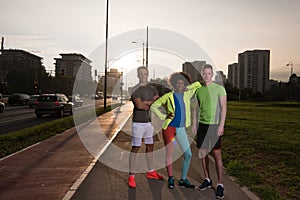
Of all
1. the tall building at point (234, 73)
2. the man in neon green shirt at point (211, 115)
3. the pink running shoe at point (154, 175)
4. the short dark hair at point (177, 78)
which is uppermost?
the tall building at point (234, 73)

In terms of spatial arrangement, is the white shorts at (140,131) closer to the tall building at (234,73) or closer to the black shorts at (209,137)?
the black shorts at (209,137)

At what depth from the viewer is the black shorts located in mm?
5918

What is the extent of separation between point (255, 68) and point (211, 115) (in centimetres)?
12110

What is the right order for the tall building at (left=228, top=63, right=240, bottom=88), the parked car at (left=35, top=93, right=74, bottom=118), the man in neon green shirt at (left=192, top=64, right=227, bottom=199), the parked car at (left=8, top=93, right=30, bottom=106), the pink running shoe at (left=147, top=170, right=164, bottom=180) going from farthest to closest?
the tall building at (left=228, top=63, right=240, bottom=88)
the parked car at (left=8, top=93, right=30, bottom=106)
the parked car at (left=35, top=93, right=74, bottom=118)
the pink running shoe at (left=147, top=170, right=164, bottom=180)
the man in neon green shirt at (left=192, top=64, right=227, bottom=199)

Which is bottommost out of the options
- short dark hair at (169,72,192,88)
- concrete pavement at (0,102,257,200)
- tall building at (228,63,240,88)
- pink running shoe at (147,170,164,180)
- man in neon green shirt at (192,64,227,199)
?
concrete pavement at (0,102,257,200)

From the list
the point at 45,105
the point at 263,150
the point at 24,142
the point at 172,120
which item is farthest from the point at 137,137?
the point at 45,105

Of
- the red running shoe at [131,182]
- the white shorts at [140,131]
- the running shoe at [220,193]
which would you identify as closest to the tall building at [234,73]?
the white shorts at [140,131]

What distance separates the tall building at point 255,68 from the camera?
4737 inches

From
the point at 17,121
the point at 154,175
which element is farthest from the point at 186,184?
the point at 17,121

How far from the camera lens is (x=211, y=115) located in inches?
235

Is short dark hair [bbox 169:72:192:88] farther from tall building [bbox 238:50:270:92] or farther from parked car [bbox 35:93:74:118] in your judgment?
tall building [bbox 238:50:270:92]

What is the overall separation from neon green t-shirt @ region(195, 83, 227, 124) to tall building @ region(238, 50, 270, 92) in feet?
381

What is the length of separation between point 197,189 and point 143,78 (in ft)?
6.93

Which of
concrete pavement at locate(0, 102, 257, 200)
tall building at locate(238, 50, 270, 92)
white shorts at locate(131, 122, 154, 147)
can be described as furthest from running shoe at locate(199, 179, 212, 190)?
tall building at locate(238, 50, 270, 92)
